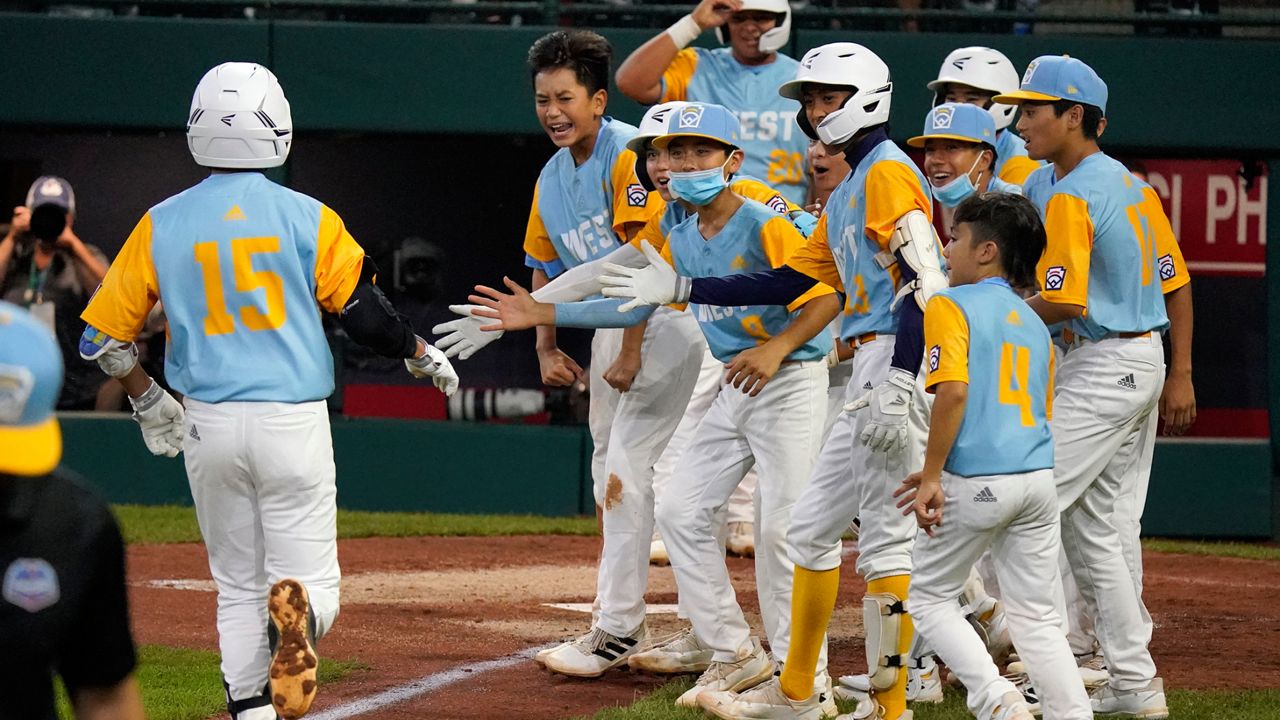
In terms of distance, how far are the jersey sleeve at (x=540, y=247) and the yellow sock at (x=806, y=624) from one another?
207cm

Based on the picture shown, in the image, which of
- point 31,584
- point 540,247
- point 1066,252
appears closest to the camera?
point 31,584

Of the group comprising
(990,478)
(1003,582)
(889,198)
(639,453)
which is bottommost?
(1003,582)

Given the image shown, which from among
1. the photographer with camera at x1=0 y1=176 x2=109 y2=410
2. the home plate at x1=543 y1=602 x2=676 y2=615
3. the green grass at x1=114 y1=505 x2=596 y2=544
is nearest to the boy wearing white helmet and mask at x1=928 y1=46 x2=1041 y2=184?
the home plate at x1=543 y1=602 x2=676 y2=615

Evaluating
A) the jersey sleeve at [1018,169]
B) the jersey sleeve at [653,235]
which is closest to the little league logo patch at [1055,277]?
the jersey sleeve at [653,235]

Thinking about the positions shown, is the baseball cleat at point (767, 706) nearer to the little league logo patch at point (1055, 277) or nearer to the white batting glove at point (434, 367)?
the white batting glove at point (434, 367)

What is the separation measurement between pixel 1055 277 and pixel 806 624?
1.39 metres

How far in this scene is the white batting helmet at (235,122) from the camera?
459 centimetres

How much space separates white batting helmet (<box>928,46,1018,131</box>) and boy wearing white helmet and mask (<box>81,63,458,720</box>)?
3.37 meters

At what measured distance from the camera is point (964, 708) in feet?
17.1

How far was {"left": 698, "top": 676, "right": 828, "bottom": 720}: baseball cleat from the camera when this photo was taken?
501 centimetres

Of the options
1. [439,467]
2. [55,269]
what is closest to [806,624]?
[439,467]

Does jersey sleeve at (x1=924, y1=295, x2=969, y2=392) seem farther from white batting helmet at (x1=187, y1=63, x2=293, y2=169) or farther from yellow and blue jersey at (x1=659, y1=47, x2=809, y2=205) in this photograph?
yellow and blue jersey at (x1=659, y1=47, x2=809, y2=205)

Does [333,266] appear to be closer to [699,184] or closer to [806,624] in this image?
[699,184]

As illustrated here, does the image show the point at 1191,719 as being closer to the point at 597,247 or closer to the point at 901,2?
the point at 597,247
